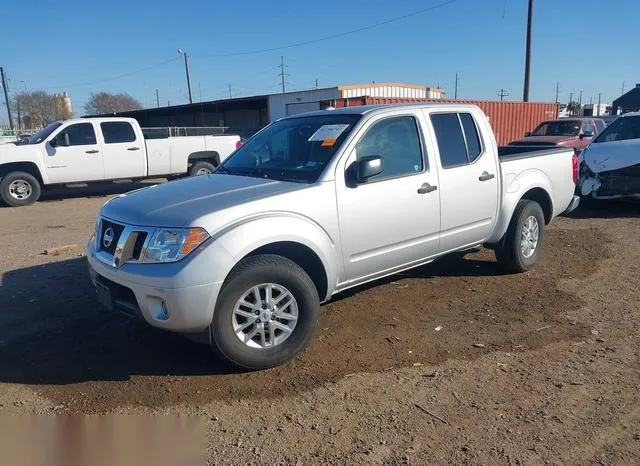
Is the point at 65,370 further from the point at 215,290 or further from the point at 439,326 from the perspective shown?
the point at 439,326

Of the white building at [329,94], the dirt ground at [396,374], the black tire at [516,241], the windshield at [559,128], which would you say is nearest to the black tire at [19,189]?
the dirt ground at [396,374]

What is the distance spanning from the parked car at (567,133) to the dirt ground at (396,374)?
406 inches

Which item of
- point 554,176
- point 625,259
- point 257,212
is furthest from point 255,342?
point 625,259

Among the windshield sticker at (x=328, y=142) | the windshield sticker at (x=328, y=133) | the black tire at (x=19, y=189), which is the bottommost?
the black tire at (x=19, y=189)

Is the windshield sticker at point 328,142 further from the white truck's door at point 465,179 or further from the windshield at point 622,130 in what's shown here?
the windshield at point 622,130

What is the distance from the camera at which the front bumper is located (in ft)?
10.9

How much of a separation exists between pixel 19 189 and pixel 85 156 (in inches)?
63.0

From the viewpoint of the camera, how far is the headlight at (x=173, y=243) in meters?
3.38

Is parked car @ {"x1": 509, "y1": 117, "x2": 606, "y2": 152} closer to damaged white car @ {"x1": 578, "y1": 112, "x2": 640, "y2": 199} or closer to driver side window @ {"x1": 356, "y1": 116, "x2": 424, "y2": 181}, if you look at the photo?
damaged white car @ {"x1": 578, "y1": 112, "x2": 640, "y2": 199}

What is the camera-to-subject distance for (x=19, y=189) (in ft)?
39.4

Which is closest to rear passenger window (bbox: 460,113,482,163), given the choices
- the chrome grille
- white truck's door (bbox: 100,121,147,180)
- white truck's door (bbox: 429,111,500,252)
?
white truck's door (bbox: 429,111,500,252)

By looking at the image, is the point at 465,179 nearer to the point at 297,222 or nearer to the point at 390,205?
the point at 390,205

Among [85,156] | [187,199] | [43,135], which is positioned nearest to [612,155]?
[187,199]

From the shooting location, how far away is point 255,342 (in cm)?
374
